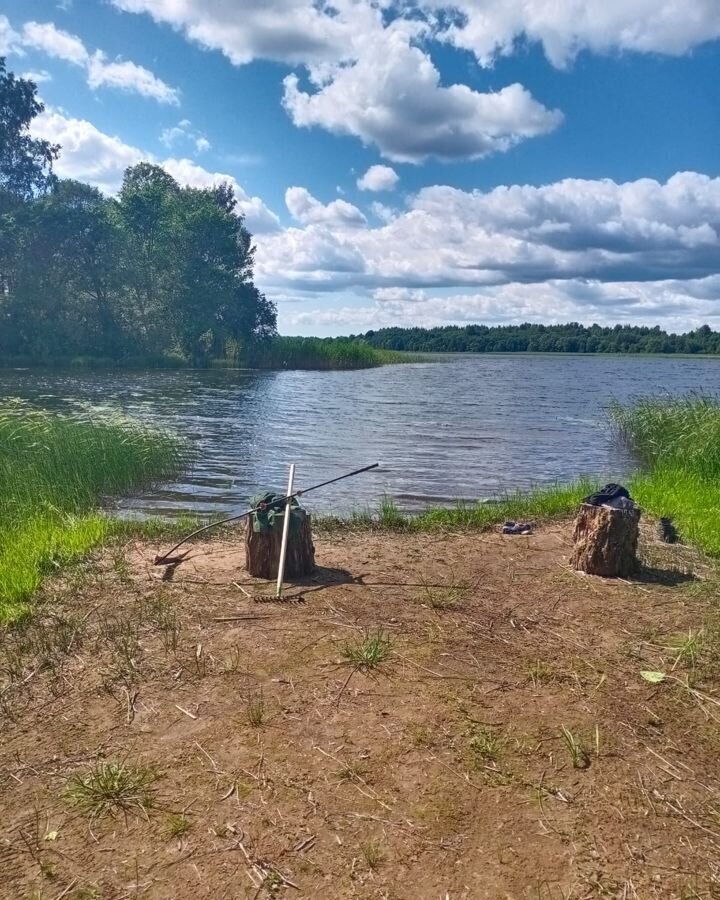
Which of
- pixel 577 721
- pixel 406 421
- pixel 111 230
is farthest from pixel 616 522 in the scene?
pixel 111 230

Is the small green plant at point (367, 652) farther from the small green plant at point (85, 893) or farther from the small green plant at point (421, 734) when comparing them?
the small green plant at point (85, 893)

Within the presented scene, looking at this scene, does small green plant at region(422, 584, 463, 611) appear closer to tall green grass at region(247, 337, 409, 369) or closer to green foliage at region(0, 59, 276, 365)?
green foliage at region(0, 59, 276, 365)

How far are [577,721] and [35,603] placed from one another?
13.7ft

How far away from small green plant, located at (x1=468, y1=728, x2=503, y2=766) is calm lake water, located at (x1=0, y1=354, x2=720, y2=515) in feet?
23.6

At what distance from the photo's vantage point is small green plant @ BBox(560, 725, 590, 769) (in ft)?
11.3

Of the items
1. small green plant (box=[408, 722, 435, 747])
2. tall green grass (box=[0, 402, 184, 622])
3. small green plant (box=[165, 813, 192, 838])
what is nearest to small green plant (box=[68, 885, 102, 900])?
small green plant (box=[165, 813, 192, 838])

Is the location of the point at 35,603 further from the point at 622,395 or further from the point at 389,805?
the point at 622,395

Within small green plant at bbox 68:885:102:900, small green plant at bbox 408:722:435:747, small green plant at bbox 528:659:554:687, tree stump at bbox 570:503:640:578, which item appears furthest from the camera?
tree stump at bbox 570:503:640:578

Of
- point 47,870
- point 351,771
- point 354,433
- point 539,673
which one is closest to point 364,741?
point 351,771

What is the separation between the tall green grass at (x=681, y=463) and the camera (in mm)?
8461

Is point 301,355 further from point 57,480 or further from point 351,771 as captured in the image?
point 351,771

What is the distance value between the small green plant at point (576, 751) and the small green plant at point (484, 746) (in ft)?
1.15

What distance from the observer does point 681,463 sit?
1299 centimetres

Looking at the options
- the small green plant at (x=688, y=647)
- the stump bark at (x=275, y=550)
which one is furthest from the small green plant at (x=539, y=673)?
the stump bark at (x=275, y=550)
